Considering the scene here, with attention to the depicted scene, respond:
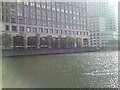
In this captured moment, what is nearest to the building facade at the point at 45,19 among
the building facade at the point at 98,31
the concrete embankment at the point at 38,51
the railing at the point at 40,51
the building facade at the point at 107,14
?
the railing at the point at 40,51

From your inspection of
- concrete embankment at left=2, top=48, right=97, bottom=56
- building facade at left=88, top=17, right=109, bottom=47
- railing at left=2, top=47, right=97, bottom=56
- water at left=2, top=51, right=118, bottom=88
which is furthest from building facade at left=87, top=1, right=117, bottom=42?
water at left=2, top=51, right=118, bottom=88

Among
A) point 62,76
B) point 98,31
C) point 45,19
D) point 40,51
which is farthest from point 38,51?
point 98,31

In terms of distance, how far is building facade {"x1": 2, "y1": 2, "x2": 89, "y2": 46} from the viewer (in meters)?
24.2

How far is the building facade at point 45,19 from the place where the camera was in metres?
24.2

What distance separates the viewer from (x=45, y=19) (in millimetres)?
27484

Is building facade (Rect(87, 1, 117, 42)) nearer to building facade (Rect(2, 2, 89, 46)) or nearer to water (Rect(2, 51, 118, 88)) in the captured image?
building facade (Rect(2, 2, 89, 46))

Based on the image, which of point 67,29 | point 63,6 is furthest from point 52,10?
point 67,29

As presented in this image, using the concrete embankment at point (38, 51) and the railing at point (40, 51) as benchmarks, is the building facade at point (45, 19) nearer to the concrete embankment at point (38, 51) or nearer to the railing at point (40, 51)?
the railing at point (40, 51)

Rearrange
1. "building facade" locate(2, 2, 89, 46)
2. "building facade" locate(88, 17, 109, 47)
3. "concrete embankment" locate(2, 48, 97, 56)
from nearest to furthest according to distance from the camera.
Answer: "concrete embankment" locate(2, 48, 97, 56)
"building facade" locate(2, 2, 89, 46)
"building facade" locate(88, 17, 109, 47)

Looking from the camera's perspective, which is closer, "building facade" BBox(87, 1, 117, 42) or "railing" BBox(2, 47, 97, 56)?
"railing" BBox(2, 47, 97, 56)

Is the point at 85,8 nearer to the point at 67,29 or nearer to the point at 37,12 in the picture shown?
the point at 67,29

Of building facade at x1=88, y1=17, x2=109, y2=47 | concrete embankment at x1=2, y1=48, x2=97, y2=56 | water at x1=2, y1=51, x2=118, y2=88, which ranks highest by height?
building facade at x1=88, y1=17, x2=109, y2=47

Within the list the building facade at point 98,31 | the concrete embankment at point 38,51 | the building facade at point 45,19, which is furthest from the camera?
the building facade at point 98,31

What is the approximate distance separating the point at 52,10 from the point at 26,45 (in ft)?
24.1
